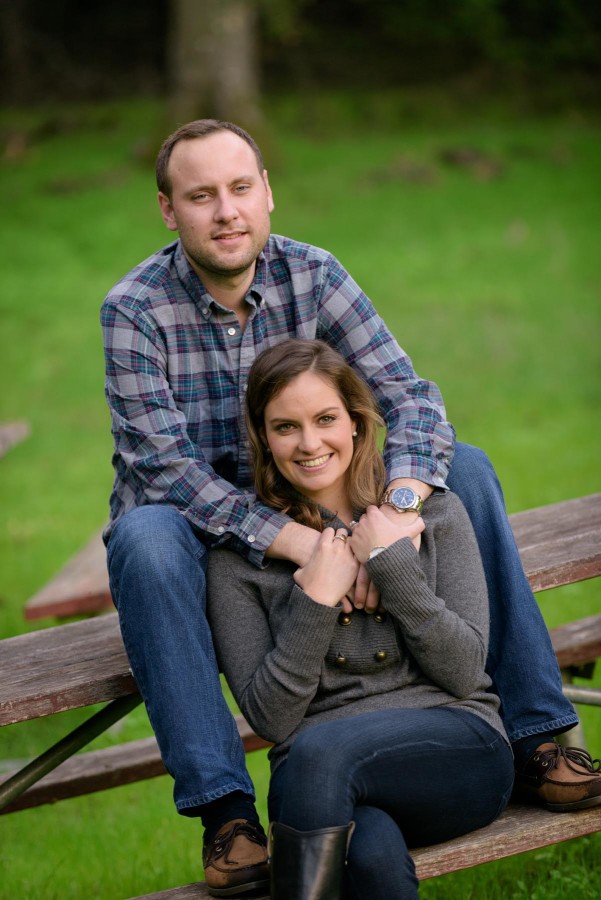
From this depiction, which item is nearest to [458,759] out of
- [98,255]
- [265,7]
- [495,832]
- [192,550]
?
[495,832]

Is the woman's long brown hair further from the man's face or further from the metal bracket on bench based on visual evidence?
the metal bracket on bench

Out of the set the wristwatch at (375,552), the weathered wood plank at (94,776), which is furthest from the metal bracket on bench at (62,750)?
the weathered wood plank at (94,776)

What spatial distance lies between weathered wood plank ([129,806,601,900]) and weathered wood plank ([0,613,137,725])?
51cm

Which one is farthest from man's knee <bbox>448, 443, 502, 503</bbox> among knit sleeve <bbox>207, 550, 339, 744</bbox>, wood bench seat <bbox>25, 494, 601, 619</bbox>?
knit sleeve <bbox>207, 550, 339, 744</bbox>

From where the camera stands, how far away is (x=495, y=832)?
2.66 metres

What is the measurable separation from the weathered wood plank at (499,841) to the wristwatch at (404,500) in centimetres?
78

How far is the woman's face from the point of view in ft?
9.45

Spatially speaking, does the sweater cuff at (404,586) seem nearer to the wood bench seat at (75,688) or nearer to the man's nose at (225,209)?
the wood bench seat at (75,688)

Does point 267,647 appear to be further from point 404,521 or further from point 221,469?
point 221,469

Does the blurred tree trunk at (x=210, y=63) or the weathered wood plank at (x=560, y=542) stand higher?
the blurred tree trunk at (x=210, y=63)

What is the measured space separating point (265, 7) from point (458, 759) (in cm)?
1400

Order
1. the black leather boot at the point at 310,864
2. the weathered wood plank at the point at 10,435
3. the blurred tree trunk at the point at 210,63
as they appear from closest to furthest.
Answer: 1. the black leather boot at the point at 310,864
2. the weathered wood plank at the point at 10,435
3. the blurred tree trunk at the point at 210,63

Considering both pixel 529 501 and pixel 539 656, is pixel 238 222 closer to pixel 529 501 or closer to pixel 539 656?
pixel 539 656

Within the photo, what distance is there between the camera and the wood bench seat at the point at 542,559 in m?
3.35
